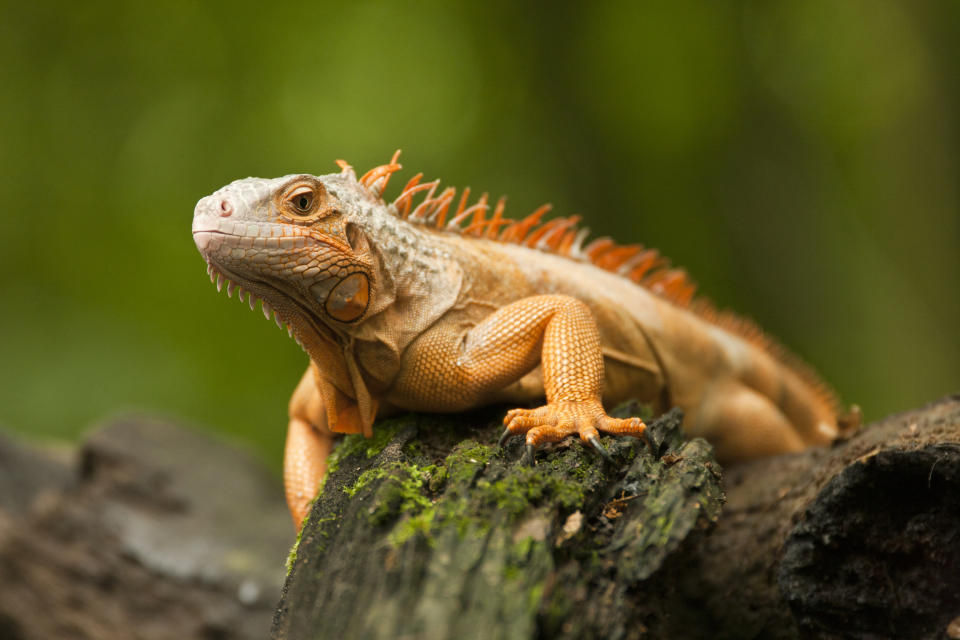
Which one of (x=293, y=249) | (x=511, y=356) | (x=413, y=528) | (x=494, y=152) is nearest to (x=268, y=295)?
(x=293, y=249)

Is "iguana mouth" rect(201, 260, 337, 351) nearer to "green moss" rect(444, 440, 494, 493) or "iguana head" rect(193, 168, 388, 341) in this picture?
"iguana head" rect(193, 168, 388, 341)

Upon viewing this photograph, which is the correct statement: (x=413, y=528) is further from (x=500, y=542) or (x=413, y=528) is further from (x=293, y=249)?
(x=293, y=249)

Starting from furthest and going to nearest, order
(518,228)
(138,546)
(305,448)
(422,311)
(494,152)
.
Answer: (494,152) < (138,546) < (518,228) < (305,448) < (422,311)

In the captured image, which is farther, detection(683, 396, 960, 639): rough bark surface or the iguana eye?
the iguana eye

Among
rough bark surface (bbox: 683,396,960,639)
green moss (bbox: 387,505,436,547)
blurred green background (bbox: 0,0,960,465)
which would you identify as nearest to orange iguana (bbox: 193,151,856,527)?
green moss (bbox: 387,505,436,547)

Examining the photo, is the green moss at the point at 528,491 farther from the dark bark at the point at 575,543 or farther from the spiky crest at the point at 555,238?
the spiky crest at the point at 555,238

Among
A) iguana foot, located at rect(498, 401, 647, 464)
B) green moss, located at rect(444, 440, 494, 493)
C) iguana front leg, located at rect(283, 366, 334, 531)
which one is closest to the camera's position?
green moss, located at rect(444, 440, 494, 493)

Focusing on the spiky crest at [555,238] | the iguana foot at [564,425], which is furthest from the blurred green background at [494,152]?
the iguana foot at [564,425]
